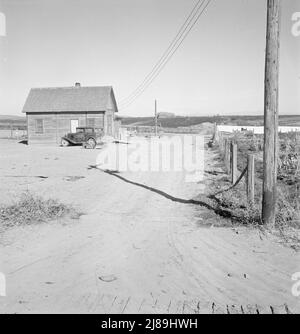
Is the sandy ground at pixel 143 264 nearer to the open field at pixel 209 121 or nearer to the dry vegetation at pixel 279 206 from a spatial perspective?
the dry vegetation at pixel 279 206

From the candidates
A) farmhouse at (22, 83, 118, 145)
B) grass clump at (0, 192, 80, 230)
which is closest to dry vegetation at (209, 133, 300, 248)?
grass clump at (0, 192, 80, 230)

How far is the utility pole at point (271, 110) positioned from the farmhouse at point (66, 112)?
27059 mm

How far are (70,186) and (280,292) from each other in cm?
837

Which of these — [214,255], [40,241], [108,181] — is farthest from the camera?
[108,181]

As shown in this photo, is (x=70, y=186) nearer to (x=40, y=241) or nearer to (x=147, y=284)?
(x=40, y=241)

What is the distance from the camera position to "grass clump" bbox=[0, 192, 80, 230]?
25.0ft

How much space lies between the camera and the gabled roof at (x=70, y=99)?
112ft

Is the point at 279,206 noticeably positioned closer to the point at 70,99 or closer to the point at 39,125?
the point at 70,99

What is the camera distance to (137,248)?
625 cm

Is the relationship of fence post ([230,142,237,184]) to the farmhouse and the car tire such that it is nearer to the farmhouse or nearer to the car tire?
the car tire

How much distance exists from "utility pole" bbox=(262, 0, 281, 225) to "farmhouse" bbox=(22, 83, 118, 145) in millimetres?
27059

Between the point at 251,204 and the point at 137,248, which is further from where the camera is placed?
the point at 251,204
